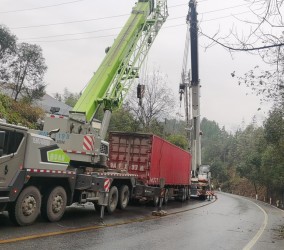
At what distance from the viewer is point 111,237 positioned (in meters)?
9.46

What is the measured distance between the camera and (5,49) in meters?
34.0

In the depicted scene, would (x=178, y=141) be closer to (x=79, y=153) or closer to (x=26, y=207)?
(x=79, y=153)

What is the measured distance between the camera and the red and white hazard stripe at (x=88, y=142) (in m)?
13.4

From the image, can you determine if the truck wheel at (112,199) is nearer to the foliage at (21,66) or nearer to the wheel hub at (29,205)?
the wheel hub at (29,205)

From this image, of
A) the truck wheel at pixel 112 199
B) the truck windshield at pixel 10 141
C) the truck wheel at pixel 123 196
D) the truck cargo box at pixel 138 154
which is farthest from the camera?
the truck cargo box at pixel 138 154

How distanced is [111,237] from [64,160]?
3.01 meters

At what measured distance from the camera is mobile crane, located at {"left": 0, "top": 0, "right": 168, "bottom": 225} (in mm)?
9812

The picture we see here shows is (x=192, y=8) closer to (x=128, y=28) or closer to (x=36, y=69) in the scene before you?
(x=128, y=28)

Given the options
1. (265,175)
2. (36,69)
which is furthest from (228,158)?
(36,69)

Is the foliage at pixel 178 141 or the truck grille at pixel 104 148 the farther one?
the foliage at pixel 178 141

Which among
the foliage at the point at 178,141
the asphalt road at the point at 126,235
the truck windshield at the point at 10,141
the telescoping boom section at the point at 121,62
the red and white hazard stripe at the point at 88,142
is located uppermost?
the foliage at the point at 178,141

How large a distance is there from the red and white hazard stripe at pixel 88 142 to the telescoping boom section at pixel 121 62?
2.98ft

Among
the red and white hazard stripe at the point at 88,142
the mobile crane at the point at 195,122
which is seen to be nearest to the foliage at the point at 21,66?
the mobile crane at the point at 195,122

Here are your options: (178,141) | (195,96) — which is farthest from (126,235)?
(178,141)
